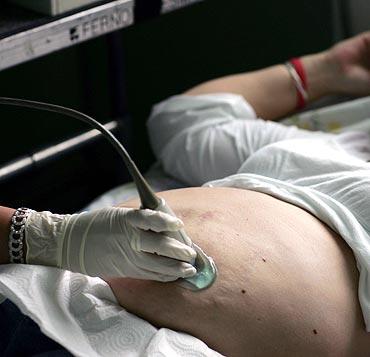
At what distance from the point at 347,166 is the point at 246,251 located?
0.30m

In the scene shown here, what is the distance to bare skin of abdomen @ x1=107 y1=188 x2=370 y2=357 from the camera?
3.33 feet

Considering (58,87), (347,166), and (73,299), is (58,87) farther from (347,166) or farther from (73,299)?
(73,299)

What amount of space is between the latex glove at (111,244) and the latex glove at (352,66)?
0.92 m

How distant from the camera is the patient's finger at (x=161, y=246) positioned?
3.09ft

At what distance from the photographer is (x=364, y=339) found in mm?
1116

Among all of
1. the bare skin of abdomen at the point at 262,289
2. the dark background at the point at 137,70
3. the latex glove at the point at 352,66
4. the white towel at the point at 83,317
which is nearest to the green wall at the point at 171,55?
the dark background at the point at 137,70

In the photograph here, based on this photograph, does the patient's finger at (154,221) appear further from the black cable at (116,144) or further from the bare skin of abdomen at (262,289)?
the bare skin of abdomen at (262,289)

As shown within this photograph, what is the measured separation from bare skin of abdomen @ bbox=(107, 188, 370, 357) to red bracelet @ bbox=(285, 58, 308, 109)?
60 centimetres

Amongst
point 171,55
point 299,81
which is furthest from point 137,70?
point 299,81

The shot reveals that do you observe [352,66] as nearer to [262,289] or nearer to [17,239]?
[262,289]

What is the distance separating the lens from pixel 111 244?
97 cm

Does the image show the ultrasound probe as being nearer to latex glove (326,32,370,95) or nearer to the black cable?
the black cable

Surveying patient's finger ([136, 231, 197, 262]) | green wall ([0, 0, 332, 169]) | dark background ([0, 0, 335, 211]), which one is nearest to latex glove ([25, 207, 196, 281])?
patient's finger ([136, 231, 197, 262])

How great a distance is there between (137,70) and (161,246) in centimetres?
134
